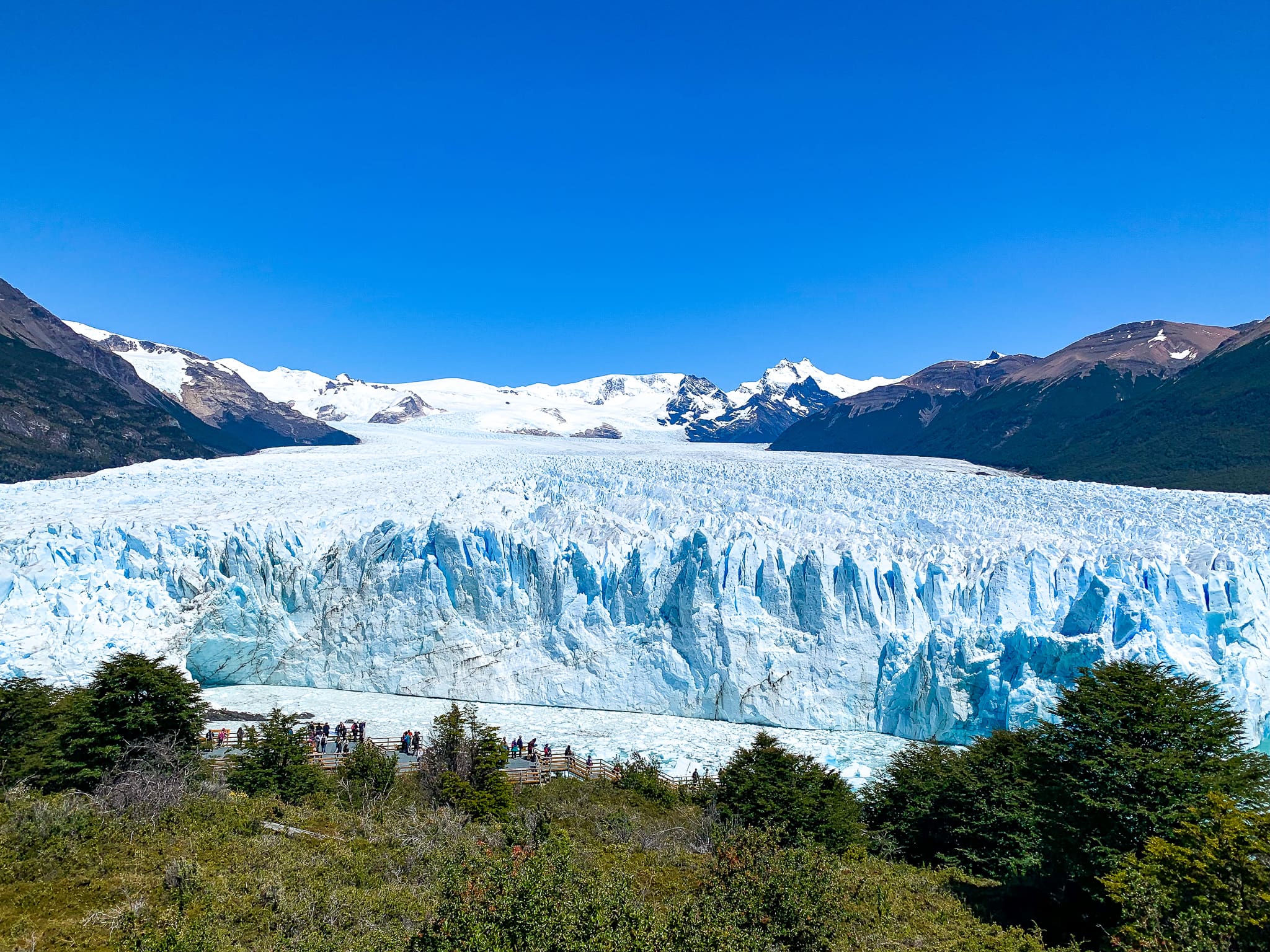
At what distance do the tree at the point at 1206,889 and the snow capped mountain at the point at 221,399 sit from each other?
12250cm

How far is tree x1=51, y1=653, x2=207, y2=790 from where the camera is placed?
50.2 ft

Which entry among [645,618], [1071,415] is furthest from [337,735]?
[1071,415]

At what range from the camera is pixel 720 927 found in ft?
28.2

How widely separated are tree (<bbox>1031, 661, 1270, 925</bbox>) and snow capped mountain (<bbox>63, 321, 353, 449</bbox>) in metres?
120

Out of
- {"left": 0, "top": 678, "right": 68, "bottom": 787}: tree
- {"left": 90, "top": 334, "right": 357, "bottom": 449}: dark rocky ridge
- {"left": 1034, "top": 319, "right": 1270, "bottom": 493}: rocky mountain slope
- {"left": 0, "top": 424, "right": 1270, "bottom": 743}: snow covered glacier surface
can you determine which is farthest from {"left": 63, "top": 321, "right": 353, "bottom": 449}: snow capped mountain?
{"left": 0, "top": 678, "right": 68, "bottom": 787}: tree

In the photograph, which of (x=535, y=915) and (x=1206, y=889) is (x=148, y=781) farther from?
(x=1206, y=889)

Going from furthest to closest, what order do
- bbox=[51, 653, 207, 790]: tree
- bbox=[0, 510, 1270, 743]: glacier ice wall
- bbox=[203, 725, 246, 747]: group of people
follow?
bbox=[0, 510, 1270, 743]: glacier ice wall
bbox=[203, 725, 246, 747]: group of people
bbox=[51, 653, 207, 790]: tree

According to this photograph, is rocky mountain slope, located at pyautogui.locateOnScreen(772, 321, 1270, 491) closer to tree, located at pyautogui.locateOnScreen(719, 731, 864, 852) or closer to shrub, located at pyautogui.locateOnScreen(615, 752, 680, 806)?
tree, located at pyautogui.locateOnScreen(719, 731, 864, 852)

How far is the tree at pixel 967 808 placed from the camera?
54.0 ft

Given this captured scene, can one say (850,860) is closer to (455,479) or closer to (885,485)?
(885,485)

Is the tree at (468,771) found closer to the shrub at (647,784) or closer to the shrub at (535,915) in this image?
the shrub at (647,784)

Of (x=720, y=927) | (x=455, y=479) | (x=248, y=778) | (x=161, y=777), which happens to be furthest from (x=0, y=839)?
(x=455, y=479)

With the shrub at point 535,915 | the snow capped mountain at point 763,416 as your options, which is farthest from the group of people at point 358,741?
the snow capped mountain at point 763,416

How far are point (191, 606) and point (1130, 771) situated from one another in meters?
29.2
